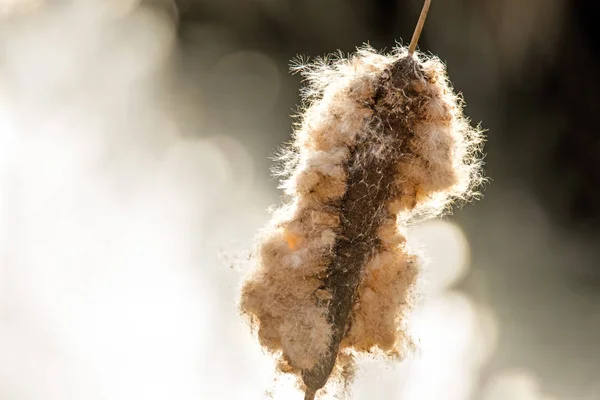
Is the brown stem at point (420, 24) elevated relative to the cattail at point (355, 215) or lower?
elevated

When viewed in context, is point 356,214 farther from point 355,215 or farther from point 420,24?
point 420,24

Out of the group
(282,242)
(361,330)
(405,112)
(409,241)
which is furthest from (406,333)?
(405,112)

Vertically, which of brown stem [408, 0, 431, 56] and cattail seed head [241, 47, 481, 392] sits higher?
brown stem [408, 0, 431, 56]

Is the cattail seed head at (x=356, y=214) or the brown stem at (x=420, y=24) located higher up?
the brown stem at (x=420, y=24)

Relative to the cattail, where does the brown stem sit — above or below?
above

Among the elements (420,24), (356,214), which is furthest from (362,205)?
(420,24)

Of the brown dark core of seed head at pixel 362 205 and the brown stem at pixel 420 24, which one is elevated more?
the brown stem at pixel 420 24
